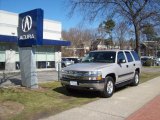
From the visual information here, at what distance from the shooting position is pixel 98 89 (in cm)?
1098

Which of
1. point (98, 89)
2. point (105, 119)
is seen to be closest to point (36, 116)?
point (105, 119)

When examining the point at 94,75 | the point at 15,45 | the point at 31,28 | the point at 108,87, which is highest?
the point at 15,45

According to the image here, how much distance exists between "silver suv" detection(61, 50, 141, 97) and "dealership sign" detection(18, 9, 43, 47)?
1.71m

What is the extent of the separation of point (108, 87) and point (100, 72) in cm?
82

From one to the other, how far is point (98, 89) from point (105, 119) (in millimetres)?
3113

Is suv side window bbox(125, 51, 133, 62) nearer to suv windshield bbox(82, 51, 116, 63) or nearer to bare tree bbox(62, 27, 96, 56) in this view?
suv windshield bbox(82, 51, 116, 63)

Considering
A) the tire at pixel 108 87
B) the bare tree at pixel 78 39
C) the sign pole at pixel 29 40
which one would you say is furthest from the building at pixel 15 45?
the bare tree at pixel 78 39

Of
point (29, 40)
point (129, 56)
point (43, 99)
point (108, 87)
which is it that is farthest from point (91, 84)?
point (129, 56)

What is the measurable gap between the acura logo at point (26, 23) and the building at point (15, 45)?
10833mm

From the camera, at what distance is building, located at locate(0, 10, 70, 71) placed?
24766 millimetres

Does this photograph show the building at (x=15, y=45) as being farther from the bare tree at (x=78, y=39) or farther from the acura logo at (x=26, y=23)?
the bare tree at (x=78, y=39)

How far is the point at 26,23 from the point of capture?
40.3 feet

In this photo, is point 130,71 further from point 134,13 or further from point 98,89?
point 134,13

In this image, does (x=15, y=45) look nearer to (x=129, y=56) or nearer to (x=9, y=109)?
(x=129, y=56)
